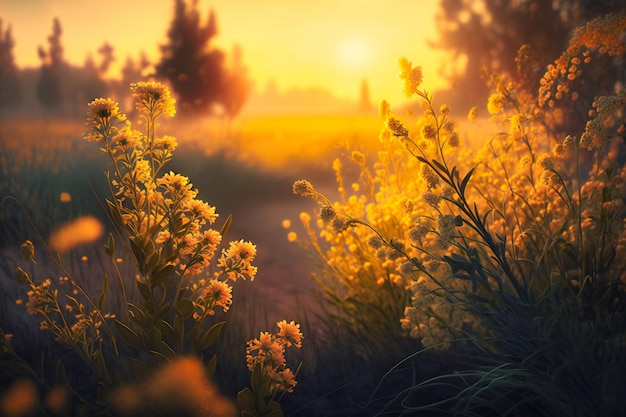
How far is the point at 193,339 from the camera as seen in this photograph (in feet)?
7.00

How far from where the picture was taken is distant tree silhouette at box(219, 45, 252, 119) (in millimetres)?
19781

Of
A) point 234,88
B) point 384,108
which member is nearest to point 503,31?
point 234,88

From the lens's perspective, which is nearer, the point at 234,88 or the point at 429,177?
the point at 429,177

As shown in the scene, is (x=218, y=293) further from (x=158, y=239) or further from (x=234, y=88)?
(x=234, y=88)

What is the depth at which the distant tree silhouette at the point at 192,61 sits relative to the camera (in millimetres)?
18891

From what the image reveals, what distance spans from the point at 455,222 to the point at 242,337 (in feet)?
5.47

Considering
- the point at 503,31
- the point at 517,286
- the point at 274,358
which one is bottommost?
the point at 517,286

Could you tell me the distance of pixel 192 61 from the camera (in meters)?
19.0

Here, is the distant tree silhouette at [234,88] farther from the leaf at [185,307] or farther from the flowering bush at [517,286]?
the leaf at [185,307]

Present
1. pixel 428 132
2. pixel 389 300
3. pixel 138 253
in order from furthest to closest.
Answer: pixel 389 300 < pixel 428 132 < pixel 138 253

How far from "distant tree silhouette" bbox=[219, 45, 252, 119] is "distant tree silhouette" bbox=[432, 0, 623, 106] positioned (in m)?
6.93

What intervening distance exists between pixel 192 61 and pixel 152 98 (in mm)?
17832

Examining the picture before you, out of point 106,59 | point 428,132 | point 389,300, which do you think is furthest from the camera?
point 106,59

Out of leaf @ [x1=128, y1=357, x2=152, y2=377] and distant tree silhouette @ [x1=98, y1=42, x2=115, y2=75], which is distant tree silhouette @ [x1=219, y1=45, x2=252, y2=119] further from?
distant tree silhouette @ [x1=98, y1=42, x2=115, y2=75]
